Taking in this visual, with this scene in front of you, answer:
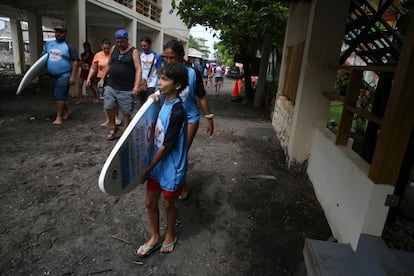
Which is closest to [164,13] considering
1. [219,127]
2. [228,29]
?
[228,29]

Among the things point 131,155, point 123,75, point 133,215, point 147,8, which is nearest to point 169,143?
point 131,155

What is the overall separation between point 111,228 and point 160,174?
941mm

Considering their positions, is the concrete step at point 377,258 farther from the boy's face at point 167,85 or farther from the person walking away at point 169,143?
the boy's face at point 167,85

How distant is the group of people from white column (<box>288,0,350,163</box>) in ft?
5.12

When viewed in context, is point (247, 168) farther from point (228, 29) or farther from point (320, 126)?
point (228, 29)

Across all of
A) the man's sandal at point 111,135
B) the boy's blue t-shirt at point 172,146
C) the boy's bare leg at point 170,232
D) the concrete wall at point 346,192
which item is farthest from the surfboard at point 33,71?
the concrete wall at point 346,192

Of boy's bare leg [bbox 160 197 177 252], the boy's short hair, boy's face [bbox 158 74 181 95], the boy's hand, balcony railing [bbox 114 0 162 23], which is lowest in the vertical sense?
boy's bare leg [bbox 160 197 177 252]

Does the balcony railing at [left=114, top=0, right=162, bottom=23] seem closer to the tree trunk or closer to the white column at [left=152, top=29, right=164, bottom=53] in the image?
the white column at [left=152, top=29, right=164, bottom=53]

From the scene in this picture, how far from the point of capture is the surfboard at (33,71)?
4719 mm

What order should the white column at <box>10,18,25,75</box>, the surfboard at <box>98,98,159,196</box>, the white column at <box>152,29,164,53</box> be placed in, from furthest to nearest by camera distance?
1. the white column at <box>152,29,164,53</box>
2. the white column at <box>10,18,25,75</box>
3. the surfboard at <box>98,98,159,196</box>

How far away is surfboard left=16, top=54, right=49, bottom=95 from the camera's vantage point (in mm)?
4719

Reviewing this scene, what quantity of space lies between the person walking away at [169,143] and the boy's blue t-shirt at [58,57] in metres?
3.77

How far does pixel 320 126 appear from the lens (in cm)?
399

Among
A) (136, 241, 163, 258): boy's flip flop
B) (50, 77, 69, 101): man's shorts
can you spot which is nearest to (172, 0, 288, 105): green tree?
(50, 77, 69, 101): man's shorts
